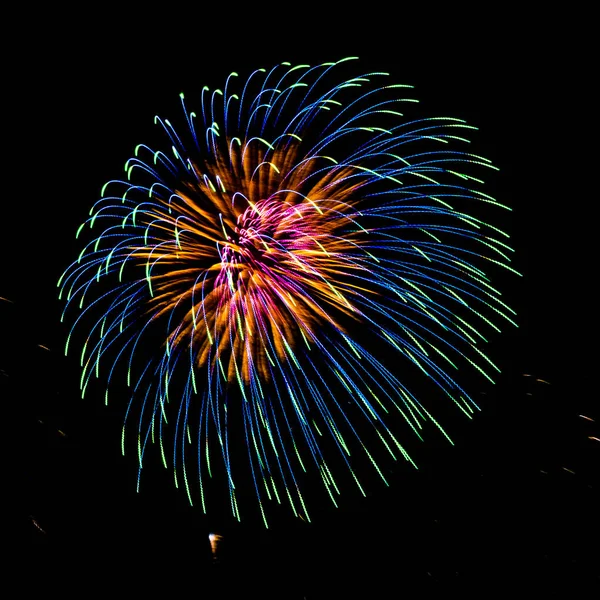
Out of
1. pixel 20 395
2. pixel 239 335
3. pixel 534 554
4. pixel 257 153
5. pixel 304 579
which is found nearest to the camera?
pixel 257 153

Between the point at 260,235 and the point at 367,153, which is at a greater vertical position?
the point at 367,153

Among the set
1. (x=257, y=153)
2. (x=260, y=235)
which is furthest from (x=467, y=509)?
(x=257, y=153)

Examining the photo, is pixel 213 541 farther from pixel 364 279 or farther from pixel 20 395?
pixel 364 279

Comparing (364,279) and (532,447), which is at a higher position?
(364,279)

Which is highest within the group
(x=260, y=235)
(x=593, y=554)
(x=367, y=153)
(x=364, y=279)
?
(x=367, y=153)

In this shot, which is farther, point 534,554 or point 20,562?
point 534,554

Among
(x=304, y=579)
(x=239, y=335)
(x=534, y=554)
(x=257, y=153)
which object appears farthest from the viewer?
(x=304, y=579)

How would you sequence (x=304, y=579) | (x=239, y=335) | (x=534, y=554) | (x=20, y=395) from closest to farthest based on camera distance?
(x=239, y=335) → (x=20, y=395) → (x=534, y=554) → (x=304, y=579)

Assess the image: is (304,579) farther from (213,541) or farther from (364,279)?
(364,279)

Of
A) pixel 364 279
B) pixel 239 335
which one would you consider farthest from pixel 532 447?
pixel 239 335
